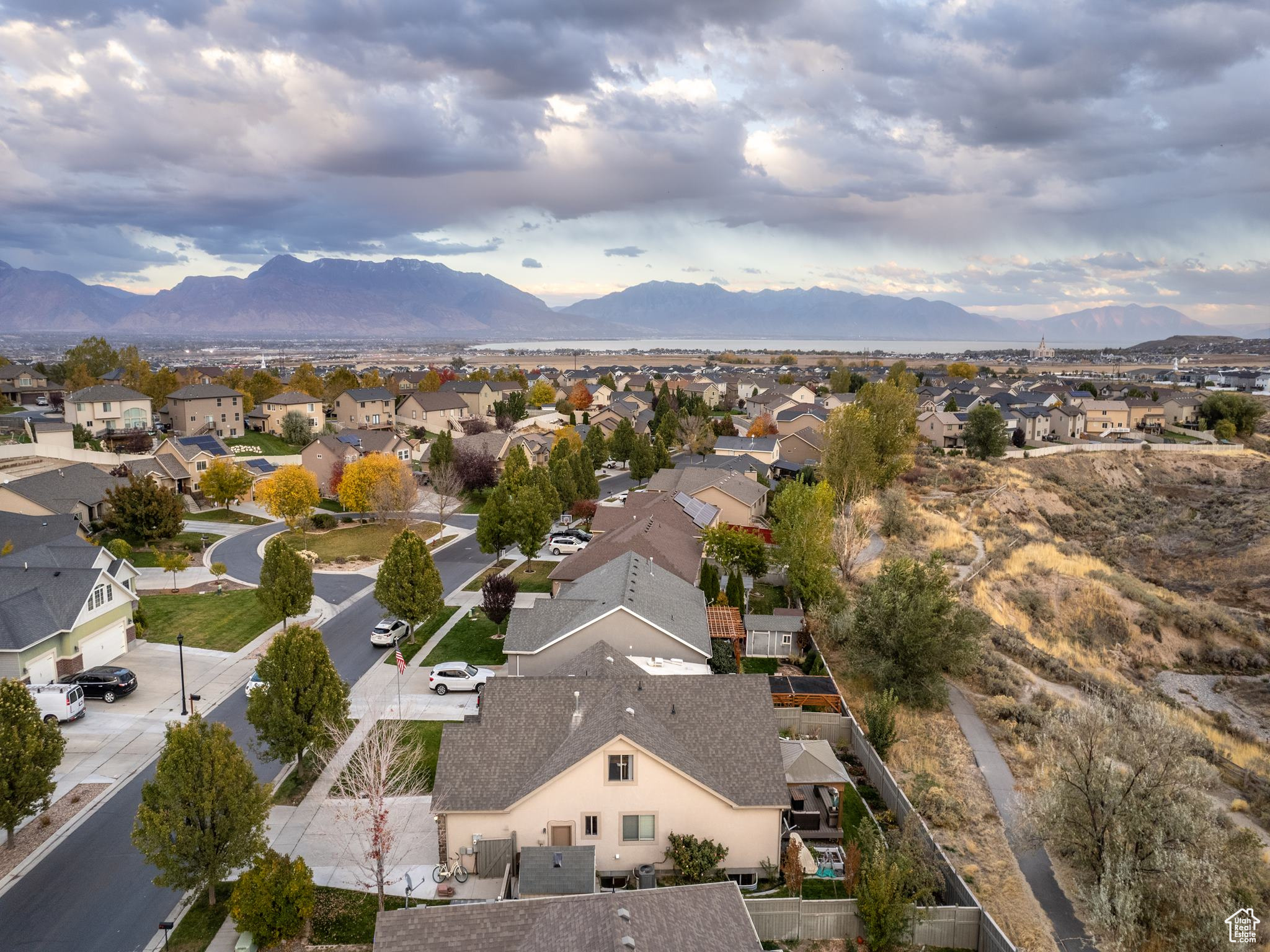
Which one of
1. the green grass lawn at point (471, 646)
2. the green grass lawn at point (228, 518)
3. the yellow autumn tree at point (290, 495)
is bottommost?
the green grass lawn at point (471, 646)

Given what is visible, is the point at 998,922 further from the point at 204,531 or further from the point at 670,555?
the point at 204,531

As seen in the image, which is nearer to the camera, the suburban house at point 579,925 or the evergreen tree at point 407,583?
the suburban house at point 579,925

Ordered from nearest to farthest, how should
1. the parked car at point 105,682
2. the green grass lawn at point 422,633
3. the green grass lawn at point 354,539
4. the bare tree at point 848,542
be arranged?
the parked car at point 105,682, the green grass lawn at point 422,633, the bare tree at point 848,542, the green grass lawn at point 354,539

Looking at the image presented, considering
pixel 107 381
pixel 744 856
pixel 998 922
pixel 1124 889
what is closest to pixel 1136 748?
pixel 1124 889

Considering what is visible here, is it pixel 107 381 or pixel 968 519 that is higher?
pixel 107 381

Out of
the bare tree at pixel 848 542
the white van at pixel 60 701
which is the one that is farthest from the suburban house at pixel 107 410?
the bare tree at pixel 848 542

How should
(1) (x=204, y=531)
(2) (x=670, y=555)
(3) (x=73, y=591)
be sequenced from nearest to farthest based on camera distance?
(3) (x=73, y=591), (2) (x=670, y=555), (1) (x=204, y=531)

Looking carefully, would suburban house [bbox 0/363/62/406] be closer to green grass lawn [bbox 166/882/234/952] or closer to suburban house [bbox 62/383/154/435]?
suburban house [bbox 62/383/154/435]

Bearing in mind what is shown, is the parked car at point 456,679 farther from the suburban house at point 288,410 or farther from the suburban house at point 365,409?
the suburban house at point 365,409
